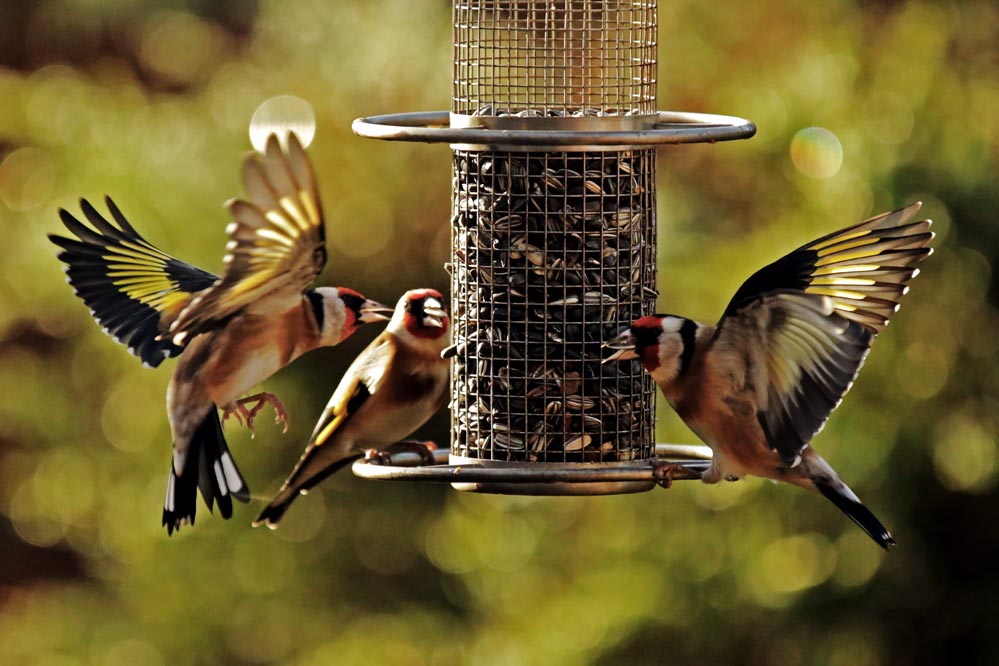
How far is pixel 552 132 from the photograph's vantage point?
4703 millimetres

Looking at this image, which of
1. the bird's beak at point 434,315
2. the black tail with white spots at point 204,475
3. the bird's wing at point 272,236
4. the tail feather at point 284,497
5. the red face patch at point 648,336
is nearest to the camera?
the bird's wing at point 272,236

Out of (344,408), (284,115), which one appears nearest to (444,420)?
(284,115)

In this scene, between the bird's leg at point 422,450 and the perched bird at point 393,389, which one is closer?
the perched bird at point 393,389

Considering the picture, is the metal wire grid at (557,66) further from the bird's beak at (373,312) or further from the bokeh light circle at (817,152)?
the bokeh light circle at (817,152)

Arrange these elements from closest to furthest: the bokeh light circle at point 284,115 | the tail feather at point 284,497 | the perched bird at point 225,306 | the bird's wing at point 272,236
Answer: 1. the bird's wing at point 272,236
2. the perched bird at point 225,306
3. the tail feather at point 284,497
4. the bokeh light circle at point 284,115

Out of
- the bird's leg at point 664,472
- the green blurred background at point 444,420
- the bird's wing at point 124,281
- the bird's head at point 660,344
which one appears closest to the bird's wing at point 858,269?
the bird's head at point 660,344

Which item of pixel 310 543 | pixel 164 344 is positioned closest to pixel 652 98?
pixel 164 344

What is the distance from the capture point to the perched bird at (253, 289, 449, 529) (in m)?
5.27

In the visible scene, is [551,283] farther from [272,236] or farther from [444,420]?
[444,420]

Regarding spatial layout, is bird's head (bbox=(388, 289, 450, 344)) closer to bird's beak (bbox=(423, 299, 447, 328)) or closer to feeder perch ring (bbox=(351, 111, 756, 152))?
bird's beak (bbox=(423, 299, 447, 328))

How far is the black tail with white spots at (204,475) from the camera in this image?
556cm

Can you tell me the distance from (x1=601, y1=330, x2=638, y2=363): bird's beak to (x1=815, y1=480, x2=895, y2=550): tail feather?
0.82 metres

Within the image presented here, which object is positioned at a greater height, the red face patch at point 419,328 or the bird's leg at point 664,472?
the red face patch at point 419,328

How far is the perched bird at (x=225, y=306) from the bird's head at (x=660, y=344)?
0.83 metres
